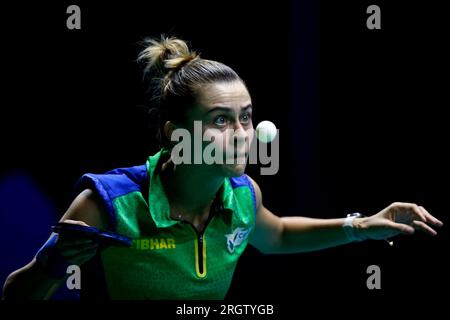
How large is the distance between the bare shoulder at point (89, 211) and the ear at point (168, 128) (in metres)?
0.26

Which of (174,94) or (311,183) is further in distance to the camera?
(311,183)

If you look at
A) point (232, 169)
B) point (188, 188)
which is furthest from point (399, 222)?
point (188, 188)

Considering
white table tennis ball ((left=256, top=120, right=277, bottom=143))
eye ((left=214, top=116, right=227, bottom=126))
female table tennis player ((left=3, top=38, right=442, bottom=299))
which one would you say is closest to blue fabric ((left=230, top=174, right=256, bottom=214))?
female table tennis player ((left=3, top=38, right=442, bottom=299))

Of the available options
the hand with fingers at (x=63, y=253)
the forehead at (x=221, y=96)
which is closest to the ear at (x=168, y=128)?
the forehead at (x=221, y=96)

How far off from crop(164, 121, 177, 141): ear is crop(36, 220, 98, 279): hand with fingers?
0.39 meters

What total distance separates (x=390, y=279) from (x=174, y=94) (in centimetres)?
109

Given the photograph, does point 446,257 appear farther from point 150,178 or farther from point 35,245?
point 35,245

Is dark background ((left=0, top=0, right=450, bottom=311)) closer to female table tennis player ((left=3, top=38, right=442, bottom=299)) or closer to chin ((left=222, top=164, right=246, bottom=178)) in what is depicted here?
female table tennis player ((left=3, top=38, right=442, bottom=299))

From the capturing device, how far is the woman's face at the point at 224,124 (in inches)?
56.9

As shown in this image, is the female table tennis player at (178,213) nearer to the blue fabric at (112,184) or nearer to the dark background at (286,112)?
the blue fabric at (112,184)

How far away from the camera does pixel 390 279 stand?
2.08 metres

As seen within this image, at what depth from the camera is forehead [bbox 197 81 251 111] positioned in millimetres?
1463
